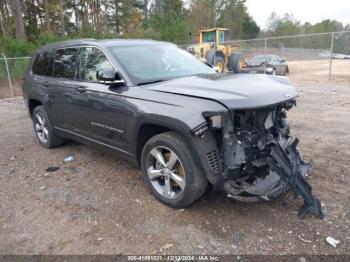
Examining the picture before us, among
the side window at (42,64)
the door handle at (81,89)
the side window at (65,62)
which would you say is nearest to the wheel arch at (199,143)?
the door handle at (81,89)

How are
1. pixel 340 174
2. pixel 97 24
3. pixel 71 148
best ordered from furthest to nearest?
1. pixel 97 24
2. pixel 71 148
3. pixel 340 174

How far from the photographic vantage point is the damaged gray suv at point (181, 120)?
3.10m

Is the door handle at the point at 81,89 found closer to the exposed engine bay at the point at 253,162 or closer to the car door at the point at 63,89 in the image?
the car door at the point at 63,89

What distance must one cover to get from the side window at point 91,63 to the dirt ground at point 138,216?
4.46 ft

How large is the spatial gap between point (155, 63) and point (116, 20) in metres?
39.0

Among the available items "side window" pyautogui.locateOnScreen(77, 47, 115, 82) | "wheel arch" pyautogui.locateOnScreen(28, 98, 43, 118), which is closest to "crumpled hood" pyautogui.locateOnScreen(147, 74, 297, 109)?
"side window" pyautogui.locateOnScreen(77, 47, 115, 82)

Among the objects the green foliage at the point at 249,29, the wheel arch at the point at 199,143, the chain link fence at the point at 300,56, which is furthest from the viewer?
the green foliage at the point at 249,29

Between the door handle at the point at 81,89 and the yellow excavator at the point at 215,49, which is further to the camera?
the yellow excavator at the point at 215,49

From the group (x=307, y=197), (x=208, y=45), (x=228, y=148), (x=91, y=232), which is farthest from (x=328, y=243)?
(x=208, y=45)

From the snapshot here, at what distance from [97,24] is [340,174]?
122 feet

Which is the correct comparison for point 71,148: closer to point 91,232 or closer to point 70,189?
point 70,189

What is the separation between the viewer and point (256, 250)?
112 inches

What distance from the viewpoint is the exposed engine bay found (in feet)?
10.2

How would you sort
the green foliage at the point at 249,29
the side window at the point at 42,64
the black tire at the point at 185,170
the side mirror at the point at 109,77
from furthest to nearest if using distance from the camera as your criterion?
the green foliage at the point at 249,29
the side window at the point at 42,64
the side mirror at the point at 109,77
the black tire at the point at 185,170
